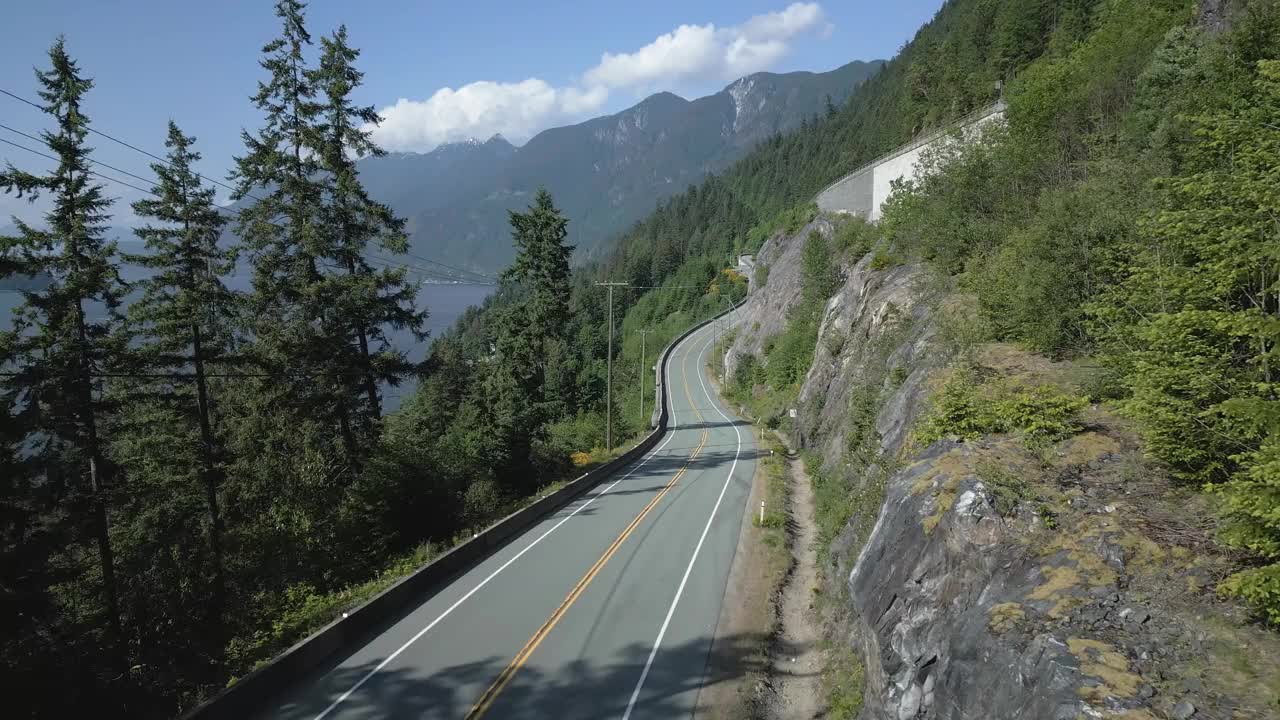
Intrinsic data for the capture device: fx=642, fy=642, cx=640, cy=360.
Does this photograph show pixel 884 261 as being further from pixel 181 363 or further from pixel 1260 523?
pixel 181 363

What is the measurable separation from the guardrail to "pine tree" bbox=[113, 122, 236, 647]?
6309mm

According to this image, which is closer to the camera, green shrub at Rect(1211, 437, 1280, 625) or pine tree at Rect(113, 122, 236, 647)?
green shrub at Rect(1211, 437, 1280, 625)

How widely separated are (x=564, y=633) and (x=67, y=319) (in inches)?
560

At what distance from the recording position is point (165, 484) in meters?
19.3

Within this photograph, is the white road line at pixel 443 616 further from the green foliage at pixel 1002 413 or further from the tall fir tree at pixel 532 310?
the green foliage at pixel 1002 413

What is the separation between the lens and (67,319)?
1563 cm

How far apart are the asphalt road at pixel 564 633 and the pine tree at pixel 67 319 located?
22.9ft

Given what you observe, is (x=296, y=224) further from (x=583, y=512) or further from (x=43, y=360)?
(x=583, y=512)

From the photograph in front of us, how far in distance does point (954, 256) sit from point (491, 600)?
1830 centimetres

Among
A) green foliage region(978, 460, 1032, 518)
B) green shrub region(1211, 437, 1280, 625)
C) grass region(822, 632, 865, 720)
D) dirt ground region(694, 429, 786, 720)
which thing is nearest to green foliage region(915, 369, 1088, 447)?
green foliage region(978, 460, 1032, 518)

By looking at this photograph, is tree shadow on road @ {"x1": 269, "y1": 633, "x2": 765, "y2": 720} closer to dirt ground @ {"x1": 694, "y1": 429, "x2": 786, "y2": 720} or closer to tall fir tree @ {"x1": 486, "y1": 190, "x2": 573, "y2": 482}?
dirt ground @ {"x1": 694, "y1": 429, "x2": 786, "y2": 720}

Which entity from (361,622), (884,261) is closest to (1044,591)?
(361,622)

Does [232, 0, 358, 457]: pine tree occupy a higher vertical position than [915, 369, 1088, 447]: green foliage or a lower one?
higher

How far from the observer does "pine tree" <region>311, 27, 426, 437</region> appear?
69.4ft
